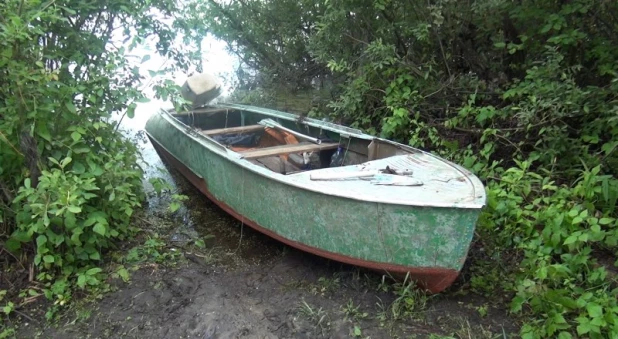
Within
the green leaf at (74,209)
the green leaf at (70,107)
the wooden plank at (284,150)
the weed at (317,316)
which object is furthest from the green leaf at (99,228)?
the weed at (317,316)

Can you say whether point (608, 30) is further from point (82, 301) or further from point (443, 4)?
point (82, 301)

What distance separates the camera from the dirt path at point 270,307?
2.80 meters

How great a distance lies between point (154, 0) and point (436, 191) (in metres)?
2.94

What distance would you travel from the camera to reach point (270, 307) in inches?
121

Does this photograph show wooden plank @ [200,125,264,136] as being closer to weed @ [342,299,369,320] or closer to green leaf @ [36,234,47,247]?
green leaf @ [36,234,47,247]

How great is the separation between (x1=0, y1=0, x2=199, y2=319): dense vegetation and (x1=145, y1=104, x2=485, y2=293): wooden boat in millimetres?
989

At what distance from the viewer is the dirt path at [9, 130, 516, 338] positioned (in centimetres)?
280

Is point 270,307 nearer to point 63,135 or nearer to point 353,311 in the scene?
point 353,311

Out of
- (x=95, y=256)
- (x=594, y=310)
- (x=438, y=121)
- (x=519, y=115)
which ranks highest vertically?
(x=519, y=115)

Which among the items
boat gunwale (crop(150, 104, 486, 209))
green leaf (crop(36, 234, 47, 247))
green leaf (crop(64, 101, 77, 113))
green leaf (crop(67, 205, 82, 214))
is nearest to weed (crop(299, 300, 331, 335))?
boat gunwale (crop(150, 104, 486, 209))

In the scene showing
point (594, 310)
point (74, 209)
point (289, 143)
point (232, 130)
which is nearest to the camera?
point (594, 310)

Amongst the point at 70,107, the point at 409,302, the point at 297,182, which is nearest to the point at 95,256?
the point at 70,107

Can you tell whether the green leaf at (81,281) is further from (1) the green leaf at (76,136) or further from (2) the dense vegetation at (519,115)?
(2) the dense vegetation at (519,115)

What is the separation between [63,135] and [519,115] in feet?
12.9
